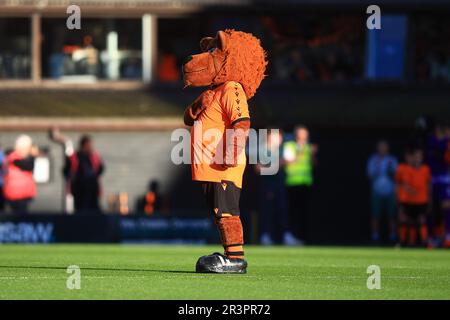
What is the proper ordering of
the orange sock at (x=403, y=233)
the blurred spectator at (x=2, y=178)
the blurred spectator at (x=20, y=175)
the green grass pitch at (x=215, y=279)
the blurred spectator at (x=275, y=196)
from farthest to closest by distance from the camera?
the blurred spectator at (x=2, y=178) → the blurred spectator at (x=275, y=196) → the blurred spectator at (x=20, y=175) → the orange sock at (x=403, y=233) → the green grass pitch at (x=215, y=279)

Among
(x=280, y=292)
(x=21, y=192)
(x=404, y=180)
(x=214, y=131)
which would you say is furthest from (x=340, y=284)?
(x=21, y=192)

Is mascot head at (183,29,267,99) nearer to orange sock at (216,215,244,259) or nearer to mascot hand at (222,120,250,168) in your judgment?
mascot hand at (222,120,250,168)

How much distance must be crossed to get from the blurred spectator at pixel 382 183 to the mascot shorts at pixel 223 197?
12940mm

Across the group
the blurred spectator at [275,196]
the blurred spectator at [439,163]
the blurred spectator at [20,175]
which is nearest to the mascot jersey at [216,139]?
the blurred spectator at [439,163]

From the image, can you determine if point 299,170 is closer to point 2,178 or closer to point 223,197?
point 2,178

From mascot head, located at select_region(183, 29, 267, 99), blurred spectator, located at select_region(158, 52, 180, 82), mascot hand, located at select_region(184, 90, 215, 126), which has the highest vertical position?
blurred spectator, located at select_region(158, 52, 180, 82)

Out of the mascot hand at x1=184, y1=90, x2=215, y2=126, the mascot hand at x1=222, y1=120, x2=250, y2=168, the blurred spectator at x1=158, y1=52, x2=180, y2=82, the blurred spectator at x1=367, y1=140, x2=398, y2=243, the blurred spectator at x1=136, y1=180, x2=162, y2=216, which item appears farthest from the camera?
the blurred spectator at x1=158, y1=52, x2=180, y2=82

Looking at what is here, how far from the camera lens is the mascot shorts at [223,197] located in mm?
11773

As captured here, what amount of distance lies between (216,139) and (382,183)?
13330mm

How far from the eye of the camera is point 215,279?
11.2 m

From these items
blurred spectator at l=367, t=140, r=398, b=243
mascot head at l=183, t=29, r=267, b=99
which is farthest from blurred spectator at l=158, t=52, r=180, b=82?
mascot head at l=183, t=29, r=267, b=99

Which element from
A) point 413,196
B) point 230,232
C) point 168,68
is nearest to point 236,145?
point 230,232

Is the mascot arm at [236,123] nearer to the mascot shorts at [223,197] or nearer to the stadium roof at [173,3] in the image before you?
the mascot shorts at [223,197]

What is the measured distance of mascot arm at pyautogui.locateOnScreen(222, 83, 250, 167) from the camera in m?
11.6
